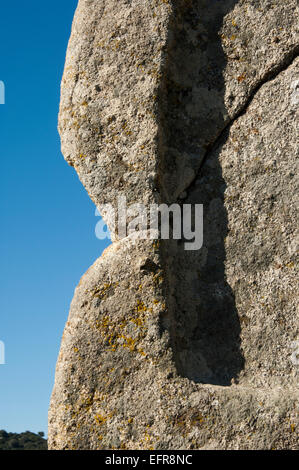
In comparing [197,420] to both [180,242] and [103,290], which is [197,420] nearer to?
[103,290]

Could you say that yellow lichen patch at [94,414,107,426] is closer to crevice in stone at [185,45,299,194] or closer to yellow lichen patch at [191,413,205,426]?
yellow lichen patch at [191,413,205,426]

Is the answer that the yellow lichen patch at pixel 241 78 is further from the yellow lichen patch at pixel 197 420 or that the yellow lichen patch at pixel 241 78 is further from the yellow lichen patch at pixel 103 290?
the yellow lichen patch at pixel 197 420

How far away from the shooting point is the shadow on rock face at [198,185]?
380cm

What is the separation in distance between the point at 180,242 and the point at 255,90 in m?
1.10

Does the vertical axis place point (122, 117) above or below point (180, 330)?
above

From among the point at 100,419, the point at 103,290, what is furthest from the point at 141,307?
the point at 100,419

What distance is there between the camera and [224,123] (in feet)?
13.5

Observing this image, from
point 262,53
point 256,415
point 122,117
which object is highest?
point 262,53

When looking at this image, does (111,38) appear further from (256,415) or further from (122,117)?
(256,415)

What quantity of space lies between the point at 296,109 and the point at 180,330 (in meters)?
1.55
